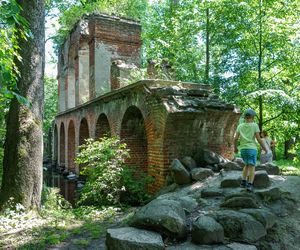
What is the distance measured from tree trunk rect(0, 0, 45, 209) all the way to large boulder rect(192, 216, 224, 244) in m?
3.40

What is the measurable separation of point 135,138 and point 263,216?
6548 millimetres

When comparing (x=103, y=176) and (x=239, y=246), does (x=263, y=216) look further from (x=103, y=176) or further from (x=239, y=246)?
(x=103, y=176)

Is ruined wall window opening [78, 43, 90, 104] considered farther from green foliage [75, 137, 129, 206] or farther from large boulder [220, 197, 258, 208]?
large boulder [220, 197, 258, 208]

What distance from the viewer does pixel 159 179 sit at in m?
Answer: 7.82

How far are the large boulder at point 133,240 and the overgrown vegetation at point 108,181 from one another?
12.5ft

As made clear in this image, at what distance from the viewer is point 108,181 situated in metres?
7.98

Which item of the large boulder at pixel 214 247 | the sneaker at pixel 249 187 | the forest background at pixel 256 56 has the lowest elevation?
the large boulder at pixel 214 247

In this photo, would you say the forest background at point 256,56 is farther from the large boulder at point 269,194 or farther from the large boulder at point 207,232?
the large boulder at point 207,232

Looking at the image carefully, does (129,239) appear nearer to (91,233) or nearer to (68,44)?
(91,233)

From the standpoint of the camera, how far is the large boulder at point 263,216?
14.3 feet

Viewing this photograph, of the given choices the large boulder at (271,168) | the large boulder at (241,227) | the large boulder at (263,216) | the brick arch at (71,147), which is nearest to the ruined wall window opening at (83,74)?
the brick arch at (71,147)

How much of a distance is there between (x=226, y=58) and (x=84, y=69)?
923 cm

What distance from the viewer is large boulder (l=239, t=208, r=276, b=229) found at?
4.37 m

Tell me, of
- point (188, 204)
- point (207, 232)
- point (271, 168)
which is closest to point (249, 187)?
point (188, 204)
